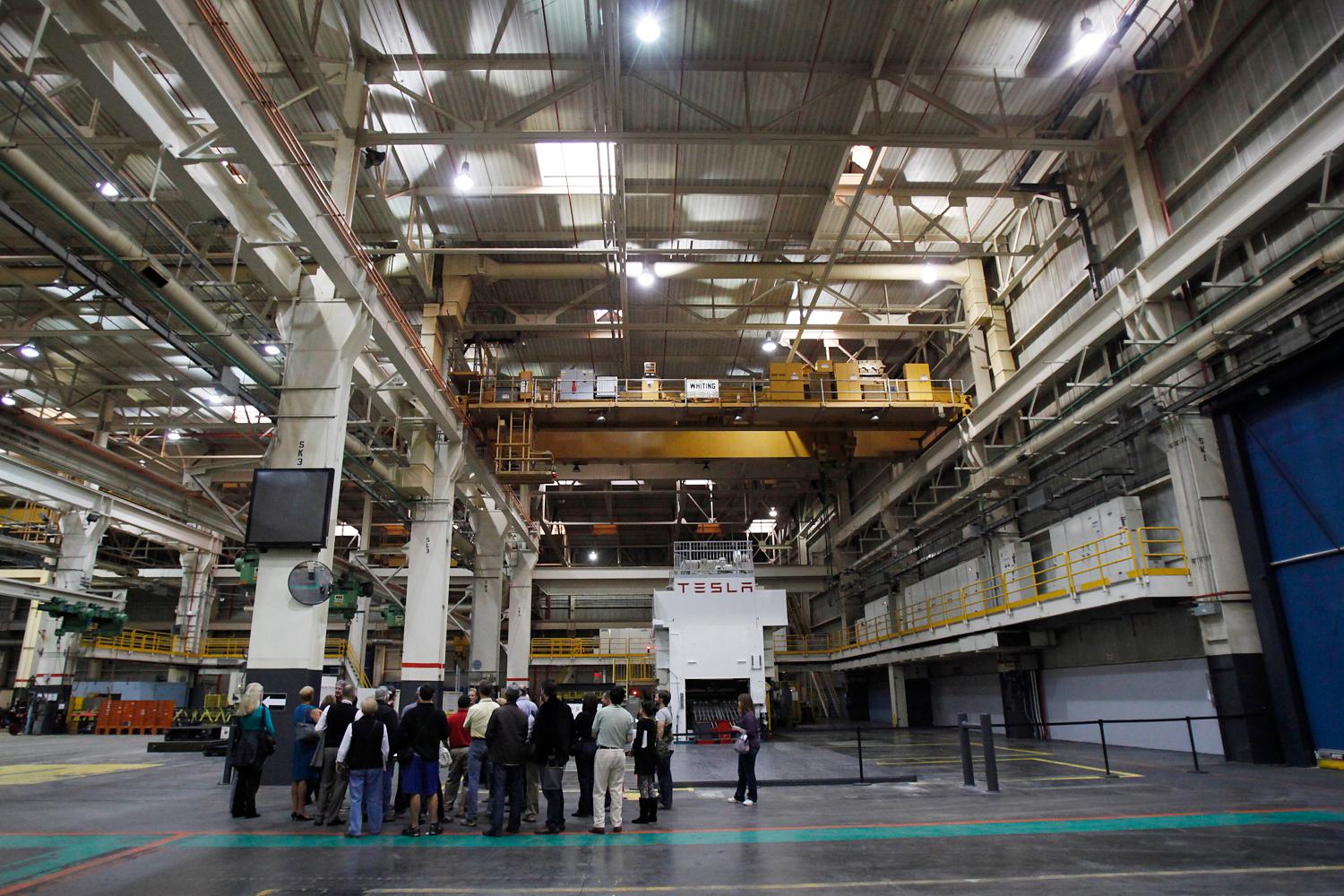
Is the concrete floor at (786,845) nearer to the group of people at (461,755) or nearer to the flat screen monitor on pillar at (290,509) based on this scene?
the group of people at (461,755)

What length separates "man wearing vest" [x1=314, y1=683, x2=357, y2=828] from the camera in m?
8.66

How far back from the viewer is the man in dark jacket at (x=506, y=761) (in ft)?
26.7

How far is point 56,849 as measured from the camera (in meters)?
7.20

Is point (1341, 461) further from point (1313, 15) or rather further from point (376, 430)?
point (376, 430)

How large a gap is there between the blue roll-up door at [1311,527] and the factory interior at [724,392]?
8 centimetres

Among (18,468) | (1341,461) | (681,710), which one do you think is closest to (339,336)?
(681,710)

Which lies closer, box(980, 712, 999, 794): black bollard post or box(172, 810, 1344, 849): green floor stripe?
box(172, 810, 1344, 849): green floor stripe

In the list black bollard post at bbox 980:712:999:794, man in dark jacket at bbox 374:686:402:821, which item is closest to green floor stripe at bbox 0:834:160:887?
man in dark jacket at bbox 374:686:402:821

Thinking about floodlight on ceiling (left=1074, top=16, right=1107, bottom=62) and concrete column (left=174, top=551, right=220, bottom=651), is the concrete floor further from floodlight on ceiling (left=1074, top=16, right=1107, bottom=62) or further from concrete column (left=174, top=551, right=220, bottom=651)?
concrete column (left=174, top=551, right=220, bottom=651)

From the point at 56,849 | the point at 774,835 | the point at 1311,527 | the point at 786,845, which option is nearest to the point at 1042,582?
the point at 1311,527

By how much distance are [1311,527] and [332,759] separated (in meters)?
16.1

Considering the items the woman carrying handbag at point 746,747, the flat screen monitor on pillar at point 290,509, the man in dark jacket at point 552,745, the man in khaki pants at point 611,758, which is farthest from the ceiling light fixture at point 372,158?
the woman carrying handbag at point 746,747

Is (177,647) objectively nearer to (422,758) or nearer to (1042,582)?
(422,758)

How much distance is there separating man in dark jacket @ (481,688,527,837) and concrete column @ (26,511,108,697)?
2431 cm
